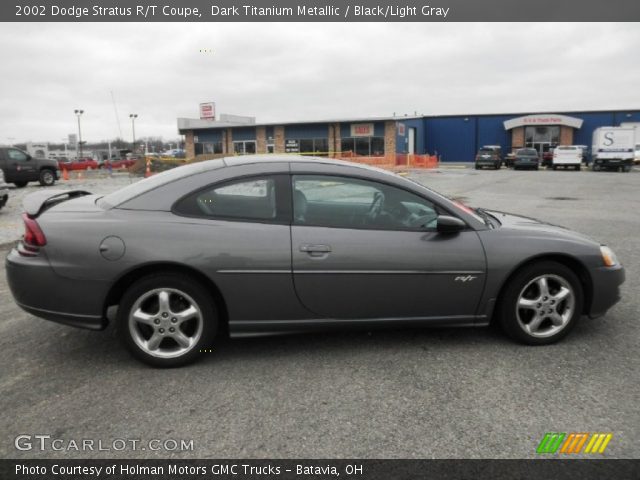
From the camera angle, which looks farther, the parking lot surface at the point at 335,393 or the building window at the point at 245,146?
the building window at the point at 245,146

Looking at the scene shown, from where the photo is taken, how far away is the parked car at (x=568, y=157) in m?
34.6

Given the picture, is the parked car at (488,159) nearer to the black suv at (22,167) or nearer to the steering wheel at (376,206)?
the black suv at (22,167)

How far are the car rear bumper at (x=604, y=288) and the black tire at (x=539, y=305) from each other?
5.6 inches

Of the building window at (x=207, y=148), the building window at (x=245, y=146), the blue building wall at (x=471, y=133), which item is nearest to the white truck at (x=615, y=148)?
the blue building wall at (x=471, y=133)

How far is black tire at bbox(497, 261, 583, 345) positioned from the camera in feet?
12.4

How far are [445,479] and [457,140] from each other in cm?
5030

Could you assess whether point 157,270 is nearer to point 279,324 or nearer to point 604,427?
point 279,324

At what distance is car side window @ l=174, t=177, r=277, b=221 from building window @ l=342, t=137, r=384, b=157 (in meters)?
39.8

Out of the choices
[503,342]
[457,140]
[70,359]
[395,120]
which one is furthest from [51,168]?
[457,140]

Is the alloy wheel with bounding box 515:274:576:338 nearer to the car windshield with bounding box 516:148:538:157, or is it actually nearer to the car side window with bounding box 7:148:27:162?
the car side window with bounding box 7:148:27:162

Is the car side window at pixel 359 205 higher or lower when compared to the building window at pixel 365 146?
lower

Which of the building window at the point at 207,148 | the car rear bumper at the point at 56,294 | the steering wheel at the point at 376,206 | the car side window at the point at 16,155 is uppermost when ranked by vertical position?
the building window at the point at 207,148

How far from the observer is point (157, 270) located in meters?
3.44

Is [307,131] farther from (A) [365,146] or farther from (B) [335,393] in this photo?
(B) [335,393]
